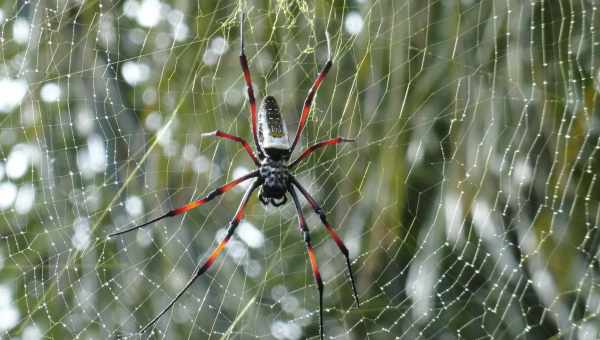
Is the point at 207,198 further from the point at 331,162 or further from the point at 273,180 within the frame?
the point at 331,162

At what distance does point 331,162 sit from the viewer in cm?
242

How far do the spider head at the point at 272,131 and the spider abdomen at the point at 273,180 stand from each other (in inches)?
2.5

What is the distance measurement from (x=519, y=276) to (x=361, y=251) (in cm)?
60

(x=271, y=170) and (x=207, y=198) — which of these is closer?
(x=207, y=198)

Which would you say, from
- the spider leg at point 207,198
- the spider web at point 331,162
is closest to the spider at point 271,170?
the spider leg at point 207,198

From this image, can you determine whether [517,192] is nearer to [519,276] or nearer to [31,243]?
[519,276]

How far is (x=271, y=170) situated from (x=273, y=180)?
44 mm

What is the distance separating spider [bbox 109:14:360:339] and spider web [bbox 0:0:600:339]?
0.13 metres

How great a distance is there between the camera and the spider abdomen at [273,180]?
2.32 m

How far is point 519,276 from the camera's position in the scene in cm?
205

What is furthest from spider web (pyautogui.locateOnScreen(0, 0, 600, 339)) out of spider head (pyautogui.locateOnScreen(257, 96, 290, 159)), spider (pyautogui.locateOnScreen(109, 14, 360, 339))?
spider head (pyautogui.locateOnScreen(257, 96, 290, 159))

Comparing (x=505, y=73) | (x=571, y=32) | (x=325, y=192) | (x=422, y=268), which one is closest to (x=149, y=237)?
(x=325, y=192)

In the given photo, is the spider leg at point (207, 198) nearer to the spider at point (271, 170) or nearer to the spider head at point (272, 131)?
the spider at point (271, 170)

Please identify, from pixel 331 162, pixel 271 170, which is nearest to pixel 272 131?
pixel 271 170
